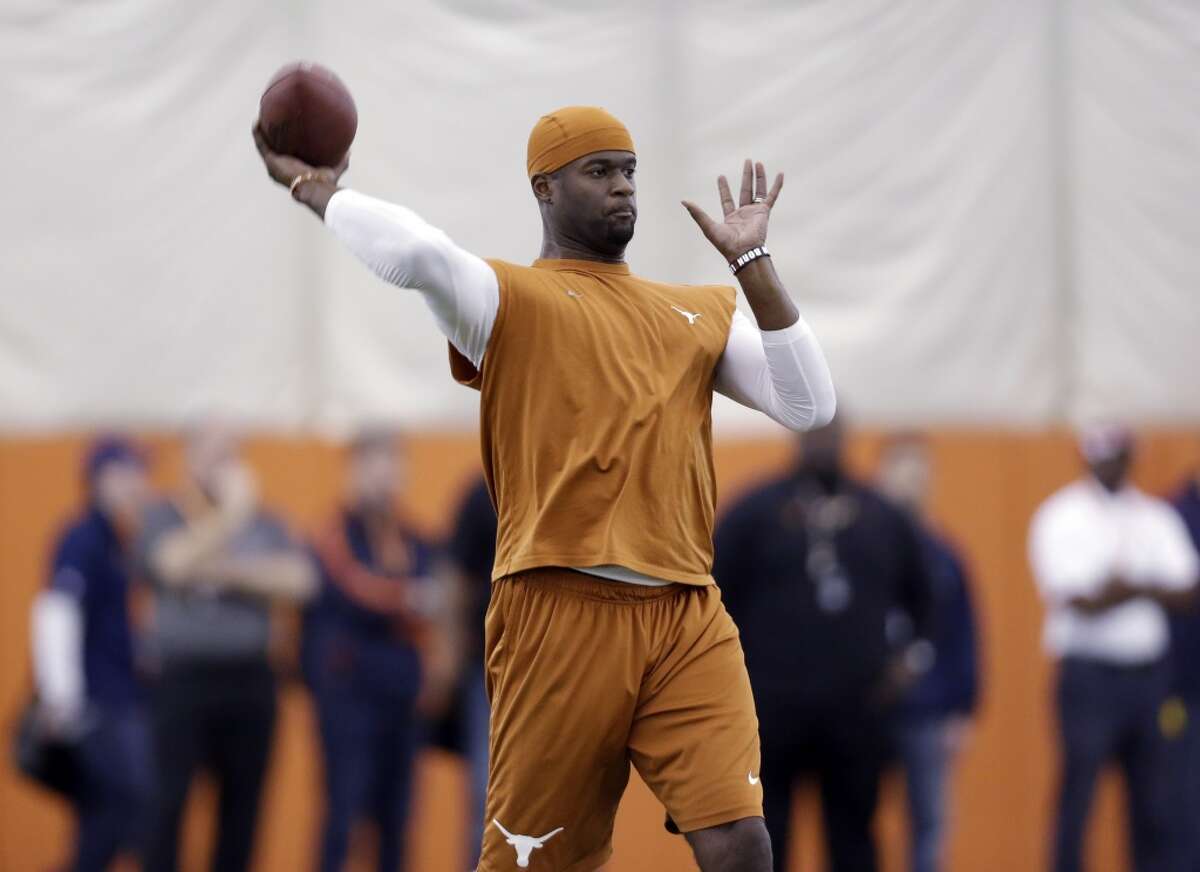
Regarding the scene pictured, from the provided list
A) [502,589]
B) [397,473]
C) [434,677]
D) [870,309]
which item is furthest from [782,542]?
[870,309]

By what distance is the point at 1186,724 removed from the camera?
28.7ft

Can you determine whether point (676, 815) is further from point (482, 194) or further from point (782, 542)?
point (482, 194)

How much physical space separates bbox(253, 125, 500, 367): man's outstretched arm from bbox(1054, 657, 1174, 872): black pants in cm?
495

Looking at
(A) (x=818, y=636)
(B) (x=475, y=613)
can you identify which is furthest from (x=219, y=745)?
(A) (x=818, y=636)

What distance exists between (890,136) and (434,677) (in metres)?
4.94

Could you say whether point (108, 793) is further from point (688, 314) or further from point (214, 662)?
point (688, 314)

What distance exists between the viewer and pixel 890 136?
427 inches

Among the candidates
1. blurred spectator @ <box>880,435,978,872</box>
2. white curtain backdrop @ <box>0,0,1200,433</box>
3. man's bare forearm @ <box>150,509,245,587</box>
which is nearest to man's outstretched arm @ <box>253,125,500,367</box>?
man's bare forearm @ <box>150,509,245,587</box>

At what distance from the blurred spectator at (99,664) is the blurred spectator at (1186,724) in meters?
4.54

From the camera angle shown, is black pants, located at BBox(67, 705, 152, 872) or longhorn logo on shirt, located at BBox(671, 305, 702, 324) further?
black pants, located at BBox(67, 705, 152, 872)

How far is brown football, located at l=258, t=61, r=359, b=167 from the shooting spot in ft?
13.1

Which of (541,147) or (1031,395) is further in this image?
(1031,395)

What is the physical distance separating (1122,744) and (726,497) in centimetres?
259

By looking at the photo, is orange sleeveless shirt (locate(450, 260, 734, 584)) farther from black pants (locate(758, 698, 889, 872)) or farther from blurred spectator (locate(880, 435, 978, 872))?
blurred spectator (locate(880, 435, 978, 872))
